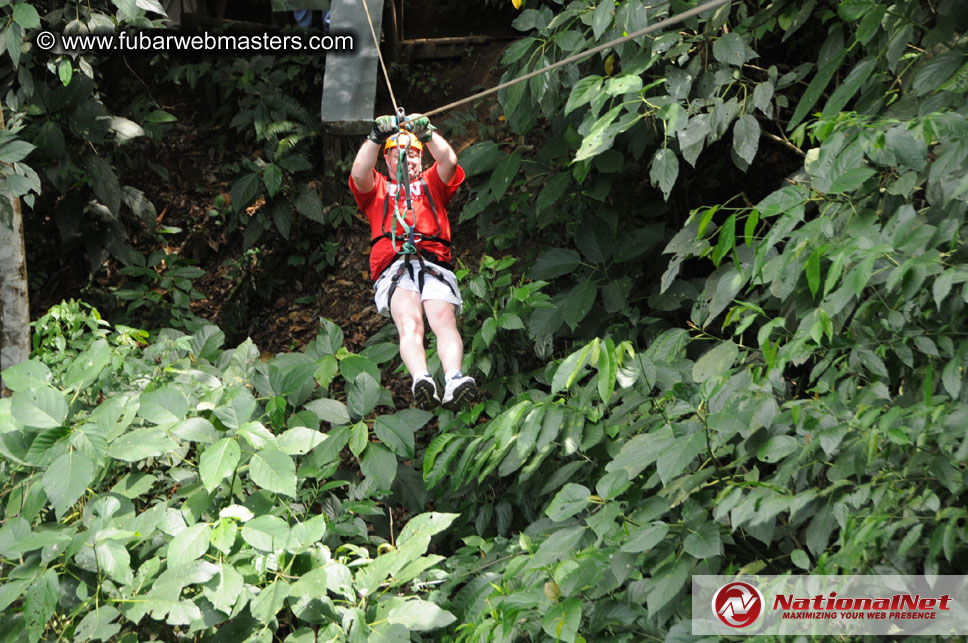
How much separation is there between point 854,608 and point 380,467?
7.13ft

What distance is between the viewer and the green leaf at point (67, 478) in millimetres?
3354

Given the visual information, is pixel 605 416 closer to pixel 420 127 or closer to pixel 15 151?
pixel 420 127

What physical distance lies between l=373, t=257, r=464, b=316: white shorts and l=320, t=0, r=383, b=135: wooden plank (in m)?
0.80

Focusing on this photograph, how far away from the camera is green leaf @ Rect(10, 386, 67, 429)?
3553 mm

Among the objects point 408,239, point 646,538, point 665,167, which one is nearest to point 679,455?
point 646,538

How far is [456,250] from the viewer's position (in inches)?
249

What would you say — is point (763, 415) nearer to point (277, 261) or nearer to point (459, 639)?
point (459, 639)

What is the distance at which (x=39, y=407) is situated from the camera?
361 cm

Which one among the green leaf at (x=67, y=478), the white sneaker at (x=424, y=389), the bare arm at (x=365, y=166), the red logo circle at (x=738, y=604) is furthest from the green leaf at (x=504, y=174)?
the red logo circle at (x=738, y=604)

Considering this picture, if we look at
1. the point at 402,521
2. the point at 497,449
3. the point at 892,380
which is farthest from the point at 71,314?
the point at 892,380

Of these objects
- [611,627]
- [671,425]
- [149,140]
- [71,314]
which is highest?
[149,140]

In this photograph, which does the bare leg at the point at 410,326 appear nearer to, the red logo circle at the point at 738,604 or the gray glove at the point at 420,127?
the gray glove at the point at 420,127

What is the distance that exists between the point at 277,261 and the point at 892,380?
467cm
